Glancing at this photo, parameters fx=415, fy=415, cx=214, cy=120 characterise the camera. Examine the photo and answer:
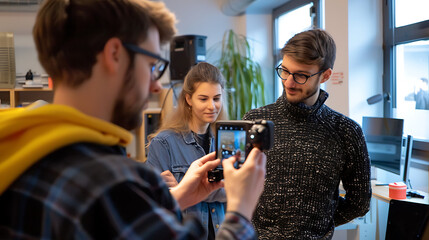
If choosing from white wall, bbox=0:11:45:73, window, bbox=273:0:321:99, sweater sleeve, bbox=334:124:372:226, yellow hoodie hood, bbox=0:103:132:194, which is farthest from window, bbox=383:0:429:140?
white wall, bbox=0:11:45:73

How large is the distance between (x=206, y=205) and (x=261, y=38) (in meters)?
3.85

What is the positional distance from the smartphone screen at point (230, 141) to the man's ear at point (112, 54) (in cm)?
50

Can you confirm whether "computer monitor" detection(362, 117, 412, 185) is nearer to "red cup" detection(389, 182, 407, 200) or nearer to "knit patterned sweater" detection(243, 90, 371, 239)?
"red cup" detection(389, 182, 407, 200)

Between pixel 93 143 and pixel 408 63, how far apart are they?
3108 mm

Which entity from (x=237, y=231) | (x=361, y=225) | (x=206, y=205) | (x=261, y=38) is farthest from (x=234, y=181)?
(x=261, y=38)

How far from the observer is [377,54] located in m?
3.52

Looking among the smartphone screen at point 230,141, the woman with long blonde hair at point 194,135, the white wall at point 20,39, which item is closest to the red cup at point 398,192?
the woman with long blonde hair at point 194,135

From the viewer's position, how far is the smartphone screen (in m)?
1.20

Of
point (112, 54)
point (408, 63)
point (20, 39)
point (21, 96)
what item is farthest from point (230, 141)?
point (20, 39)

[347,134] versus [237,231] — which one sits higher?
[347,134]

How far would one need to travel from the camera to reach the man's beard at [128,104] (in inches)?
31.7

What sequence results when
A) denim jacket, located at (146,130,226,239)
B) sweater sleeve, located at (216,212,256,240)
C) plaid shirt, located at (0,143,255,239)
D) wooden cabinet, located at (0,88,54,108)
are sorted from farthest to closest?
wooden cabinet, located at (0,88,54,108), denim jacket, located at (146,130,226,239), sweater sleeve, located at (216,212,256,240), plaid shirt, located at (0,143,255,239)

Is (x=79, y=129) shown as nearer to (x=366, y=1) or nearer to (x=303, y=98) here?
(x=303, y=98)

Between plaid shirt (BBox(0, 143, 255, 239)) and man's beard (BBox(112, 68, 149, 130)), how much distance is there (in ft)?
0.35
